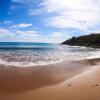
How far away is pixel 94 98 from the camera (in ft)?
20.5

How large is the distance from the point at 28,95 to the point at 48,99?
0.97m

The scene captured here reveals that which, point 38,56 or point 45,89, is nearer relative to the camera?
point 45,89

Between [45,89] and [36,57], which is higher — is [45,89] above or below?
below

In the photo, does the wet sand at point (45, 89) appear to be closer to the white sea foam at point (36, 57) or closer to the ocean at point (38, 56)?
the ocean at point (38, 56)

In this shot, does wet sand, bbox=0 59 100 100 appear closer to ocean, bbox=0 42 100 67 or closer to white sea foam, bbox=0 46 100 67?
ocean, bbox=0 42 100 67

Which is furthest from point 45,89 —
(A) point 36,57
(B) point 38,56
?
(B) point 38,56

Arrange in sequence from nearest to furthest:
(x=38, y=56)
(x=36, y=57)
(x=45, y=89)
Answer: (x=45, y=89), (x=36, y=57), (x=38, y=56)

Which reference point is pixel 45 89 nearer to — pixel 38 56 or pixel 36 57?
pixel 36 57

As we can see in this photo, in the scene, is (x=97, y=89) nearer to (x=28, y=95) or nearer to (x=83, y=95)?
Result: (x=83, y=95)

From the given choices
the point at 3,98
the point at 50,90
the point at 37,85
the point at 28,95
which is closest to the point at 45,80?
→ the point at 37,85

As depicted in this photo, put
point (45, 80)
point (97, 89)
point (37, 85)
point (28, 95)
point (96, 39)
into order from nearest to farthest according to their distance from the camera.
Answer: point (28, 95) → point (97, 89) → point (37, 85) → point (45, 80) → point (96, 39)

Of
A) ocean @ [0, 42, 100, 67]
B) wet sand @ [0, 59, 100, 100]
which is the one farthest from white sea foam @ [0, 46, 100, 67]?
wet sand @ [0, 59, 100, 100]

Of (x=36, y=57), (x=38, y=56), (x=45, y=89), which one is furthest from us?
(x=38, y=56)

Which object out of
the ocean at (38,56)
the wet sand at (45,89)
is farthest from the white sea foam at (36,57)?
the wet sand at (45,89)
